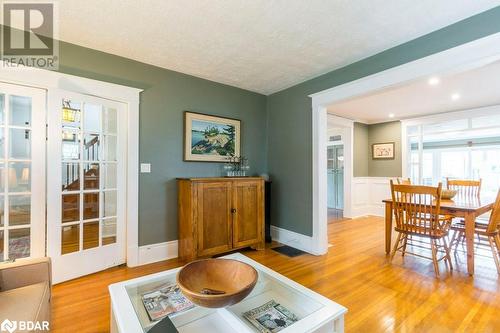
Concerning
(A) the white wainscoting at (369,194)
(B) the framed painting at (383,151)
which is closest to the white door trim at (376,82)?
(A) the white wainscoting at (369,194)

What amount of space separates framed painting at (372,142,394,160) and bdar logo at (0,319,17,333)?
647cm

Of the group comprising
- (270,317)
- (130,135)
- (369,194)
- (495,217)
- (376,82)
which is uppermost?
(376,82)

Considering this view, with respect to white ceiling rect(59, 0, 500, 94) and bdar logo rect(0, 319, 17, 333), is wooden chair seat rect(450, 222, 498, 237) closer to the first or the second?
white ceiling rect(59, 0, 500, 94)

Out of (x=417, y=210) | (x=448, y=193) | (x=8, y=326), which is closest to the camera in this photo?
(x=8, y=326)

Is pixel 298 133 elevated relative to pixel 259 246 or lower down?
elevated

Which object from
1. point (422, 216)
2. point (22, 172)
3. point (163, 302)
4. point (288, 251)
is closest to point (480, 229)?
point (422, 216)

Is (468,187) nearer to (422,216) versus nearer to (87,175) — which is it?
(422,216)

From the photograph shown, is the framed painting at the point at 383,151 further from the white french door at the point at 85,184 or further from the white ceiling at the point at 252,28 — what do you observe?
the white french door at the point at 85,184

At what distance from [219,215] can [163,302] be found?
1.62m

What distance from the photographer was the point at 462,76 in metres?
3.12

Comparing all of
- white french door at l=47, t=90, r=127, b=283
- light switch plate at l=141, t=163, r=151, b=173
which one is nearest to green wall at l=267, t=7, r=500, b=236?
light switch plate at l=141, t=163, r=151, b=173

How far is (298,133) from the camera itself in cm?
348

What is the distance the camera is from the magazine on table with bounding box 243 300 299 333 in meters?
1.14

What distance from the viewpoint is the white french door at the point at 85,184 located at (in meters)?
2.31
